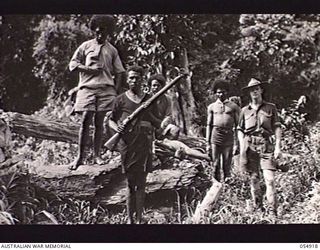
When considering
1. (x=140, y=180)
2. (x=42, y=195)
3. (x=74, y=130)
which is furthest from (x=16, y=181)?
(x=140, y=180)

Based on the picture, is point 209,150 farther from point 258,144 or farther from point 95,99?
point 95,99

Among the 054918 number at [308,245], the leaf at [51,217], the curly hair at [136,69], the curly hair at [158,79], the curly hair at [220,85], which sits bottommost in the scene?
the 054918 number at [308,245]

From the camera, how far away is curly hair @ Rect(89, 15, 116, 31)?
3.39 metres

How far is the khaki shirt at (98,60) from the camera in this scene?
3.37 metres

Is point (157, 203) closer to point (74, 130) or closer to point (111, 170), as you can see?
point (111, 170)

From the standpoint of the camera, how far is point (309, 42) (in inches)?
134

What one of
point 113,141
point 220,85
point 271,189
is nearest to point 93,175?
point 113,141

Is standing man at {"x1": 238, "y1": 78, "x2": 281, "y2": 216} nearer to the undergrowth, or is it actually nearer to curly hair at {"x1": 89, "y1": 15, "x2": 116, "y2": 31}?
the undergrowth

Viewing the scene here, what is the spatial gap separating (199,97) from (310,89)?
54cm

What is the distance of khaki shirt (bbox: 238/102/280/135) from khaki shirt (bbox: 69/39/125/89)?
24.7 inches

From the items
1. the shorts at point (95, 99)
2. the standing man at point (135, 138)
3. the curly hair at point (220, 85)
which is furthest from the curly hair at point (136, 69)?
the curly hair at point (220, 85)

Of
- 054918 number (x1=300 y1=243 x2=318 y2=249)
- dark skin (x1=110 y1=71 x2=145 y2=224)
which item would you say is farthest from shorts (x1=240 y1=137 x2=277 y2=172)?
dark skin (x1=110 y1=71 x2=145 y2=224)

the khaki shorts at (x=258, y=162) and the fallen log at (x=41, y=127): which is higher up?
the fallen log at (x=41, y=127)

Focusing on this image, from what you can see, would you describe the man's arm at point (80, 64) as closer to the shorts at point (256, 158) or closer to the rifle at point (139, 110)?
the rifle at point (139, 110)
